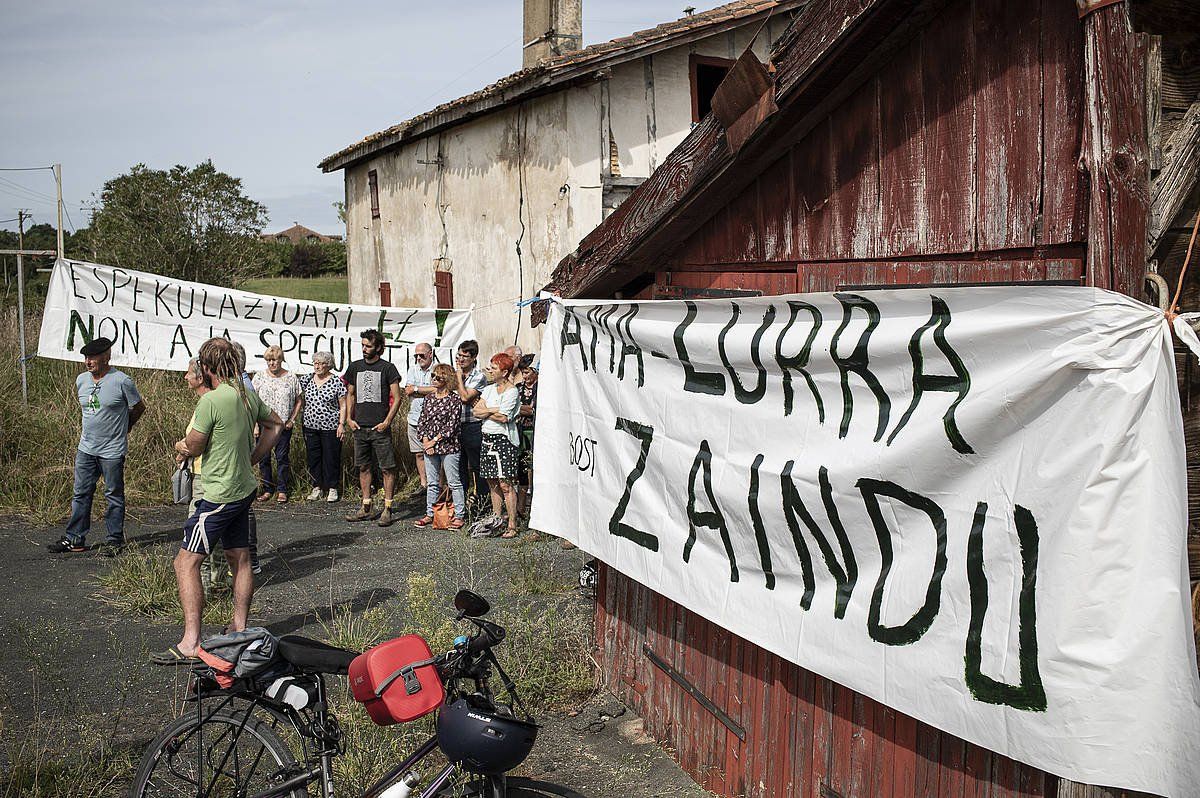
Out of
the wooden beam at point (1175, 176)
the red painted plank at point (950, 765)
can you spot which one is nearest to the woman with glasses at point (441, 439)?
the red painted plank at point (950, 765)

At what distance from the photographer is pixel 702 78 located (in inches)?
533

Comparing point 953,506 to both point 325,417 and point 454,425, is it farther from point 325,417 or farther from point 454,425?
point 325,417

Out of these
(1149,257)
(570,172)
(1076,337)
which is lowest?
(1076,337)

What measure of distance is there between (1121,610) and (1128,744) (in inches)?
12.9

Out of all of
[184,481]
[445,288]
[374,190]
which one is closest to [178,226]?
[374,190]

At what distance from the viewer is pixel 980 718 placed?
294 cm

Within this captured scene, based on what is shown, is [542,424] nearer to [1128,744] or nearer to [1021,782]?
[1021,782]

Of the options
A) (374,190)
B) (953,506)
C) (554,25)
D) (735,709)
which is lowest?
(735,709)

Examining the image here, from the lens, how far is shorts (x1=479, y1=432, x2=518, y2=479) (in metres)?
10.2

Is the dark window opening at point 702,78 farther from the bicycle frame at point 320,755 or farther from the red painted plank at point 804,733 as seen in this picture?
the bicycle frame at point 320,755

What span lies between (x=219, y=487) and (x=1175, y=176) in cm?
535

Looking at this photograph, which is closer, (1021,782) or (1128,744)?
(1128,744)

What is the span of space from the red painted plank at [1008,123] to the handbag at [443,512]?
809cm

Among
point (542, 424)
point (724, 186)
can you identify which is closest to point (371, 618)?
point (542, 424)
